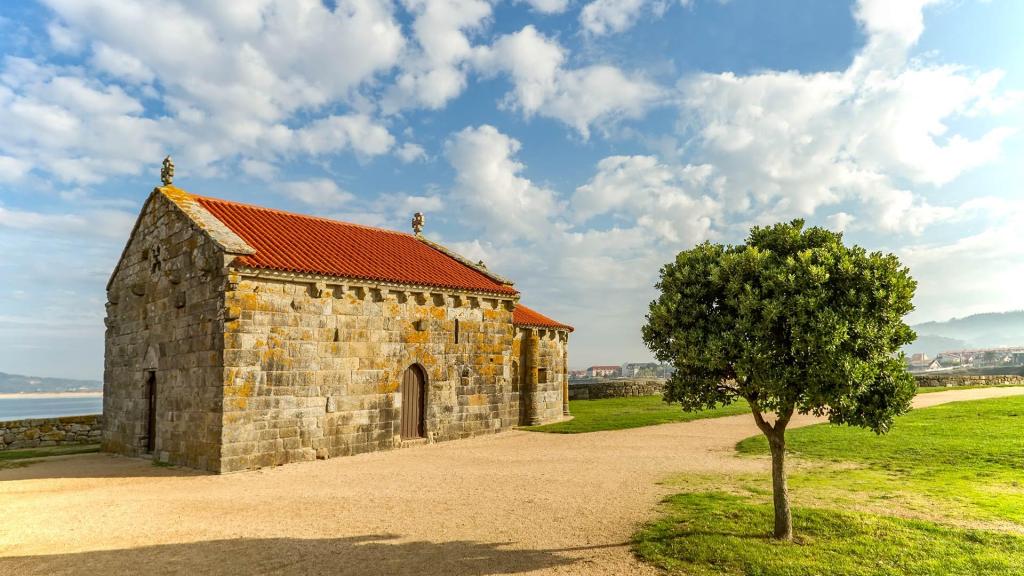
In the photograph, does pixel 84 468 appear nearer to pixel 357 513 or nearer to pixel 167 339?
pixel 167 339

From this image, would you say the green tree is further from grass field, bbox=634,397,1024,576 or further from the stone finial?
the stone finial

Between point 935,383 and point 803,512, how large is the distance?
44512 millimetres

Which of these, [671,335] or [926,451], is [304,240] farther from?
[926,451]

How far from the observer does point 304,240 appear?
2030cm

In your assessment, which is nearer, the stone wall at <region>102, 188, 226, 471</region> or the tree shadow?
the tree shadow

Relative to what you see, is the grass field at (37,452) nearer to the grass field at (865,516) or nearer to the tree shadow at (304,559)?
the tree shadow at (304,559)

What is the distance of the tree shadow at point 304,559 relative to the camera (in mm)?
7883

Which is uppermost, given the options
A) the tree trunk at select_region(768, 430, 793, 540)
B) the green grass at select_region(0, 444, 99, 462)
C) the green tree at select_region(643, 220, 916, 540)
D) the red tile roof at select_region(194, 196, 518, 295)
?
the red tile roof at select_region(194, 196, 518, 295)

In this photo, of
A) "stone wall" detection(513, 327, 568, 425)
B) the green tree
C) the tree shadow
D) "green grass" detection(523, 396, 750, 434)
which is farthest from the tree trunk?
"stone wall" detection(513, 327, 568, 425)

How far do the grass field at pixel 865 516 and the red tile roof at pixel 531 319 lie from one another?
1180cm

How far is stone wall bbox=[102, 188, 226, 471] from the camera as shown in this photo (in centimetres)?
1617

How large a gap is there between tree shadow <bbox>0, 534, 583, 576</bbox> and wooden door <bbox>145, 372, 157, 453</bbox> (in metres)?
11.6

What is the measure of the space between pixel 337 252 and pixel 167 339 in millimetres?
5818

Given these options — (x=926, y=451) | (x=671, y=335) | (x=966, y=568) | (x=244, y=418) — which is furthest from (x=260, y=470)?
(x=926, y=451)
